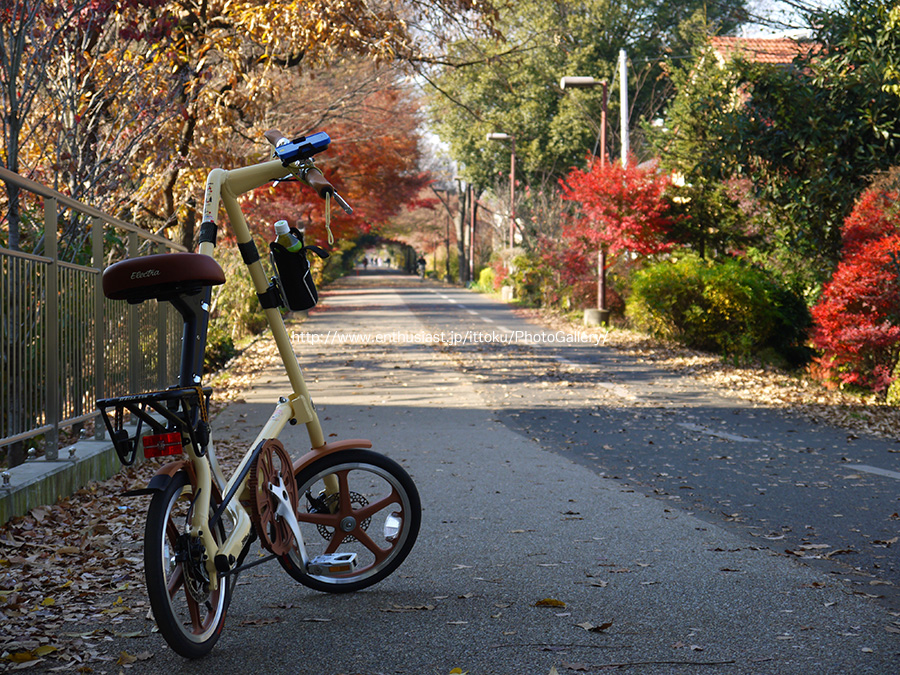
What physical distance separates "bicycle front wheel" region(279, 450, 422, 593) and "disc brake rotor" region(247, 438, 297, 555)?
0.48 feet

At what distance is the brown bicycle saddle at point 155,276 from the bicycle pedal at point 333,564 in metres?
1.38

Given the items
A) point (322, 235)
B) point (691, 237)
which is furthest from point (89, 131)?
point (322, 235)

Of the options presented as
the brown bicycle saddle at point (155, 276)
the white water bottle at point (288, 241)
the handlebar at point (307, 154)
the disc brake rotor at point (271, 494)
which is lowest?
the disc brake rotor at point (271, 494)

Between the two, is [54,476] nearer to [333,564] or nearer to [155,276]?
[333,564]

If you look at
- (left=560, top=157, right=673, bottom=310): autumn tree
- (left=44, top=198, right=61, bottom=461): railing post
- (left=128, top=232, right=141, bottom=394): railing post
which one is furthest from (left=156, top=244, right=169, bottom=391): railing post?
(left=560, top=157, right=673, bottom=310): autumn tree

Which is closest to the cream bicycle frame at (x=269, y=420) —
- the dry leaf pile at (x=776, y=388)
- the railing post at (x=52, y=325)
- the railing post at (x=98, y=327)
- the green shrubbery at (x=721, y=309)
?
the railing post at (x=52, y=325)

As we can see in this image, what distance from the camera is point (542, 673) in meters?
3.25

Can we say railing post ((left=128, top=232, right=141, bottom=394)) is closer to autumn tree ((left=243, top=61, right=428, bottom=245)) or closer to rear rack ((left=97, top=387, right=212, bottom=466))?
autumn tree ((left=243, top=61, right=428, bottom=245))

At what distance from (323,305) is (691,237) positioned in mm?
13576

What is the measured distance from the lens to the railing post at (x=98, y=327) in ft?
22.3

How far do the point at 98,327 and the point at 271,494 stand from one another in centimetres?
369

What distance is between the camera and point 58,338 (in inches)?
233

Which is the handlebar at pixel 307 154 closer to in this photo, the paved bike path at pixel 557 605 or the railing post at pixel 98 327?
the paved bike path at pixel 557 605

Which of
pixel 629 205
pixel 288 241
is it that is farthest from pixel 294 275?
pixel 629 205
